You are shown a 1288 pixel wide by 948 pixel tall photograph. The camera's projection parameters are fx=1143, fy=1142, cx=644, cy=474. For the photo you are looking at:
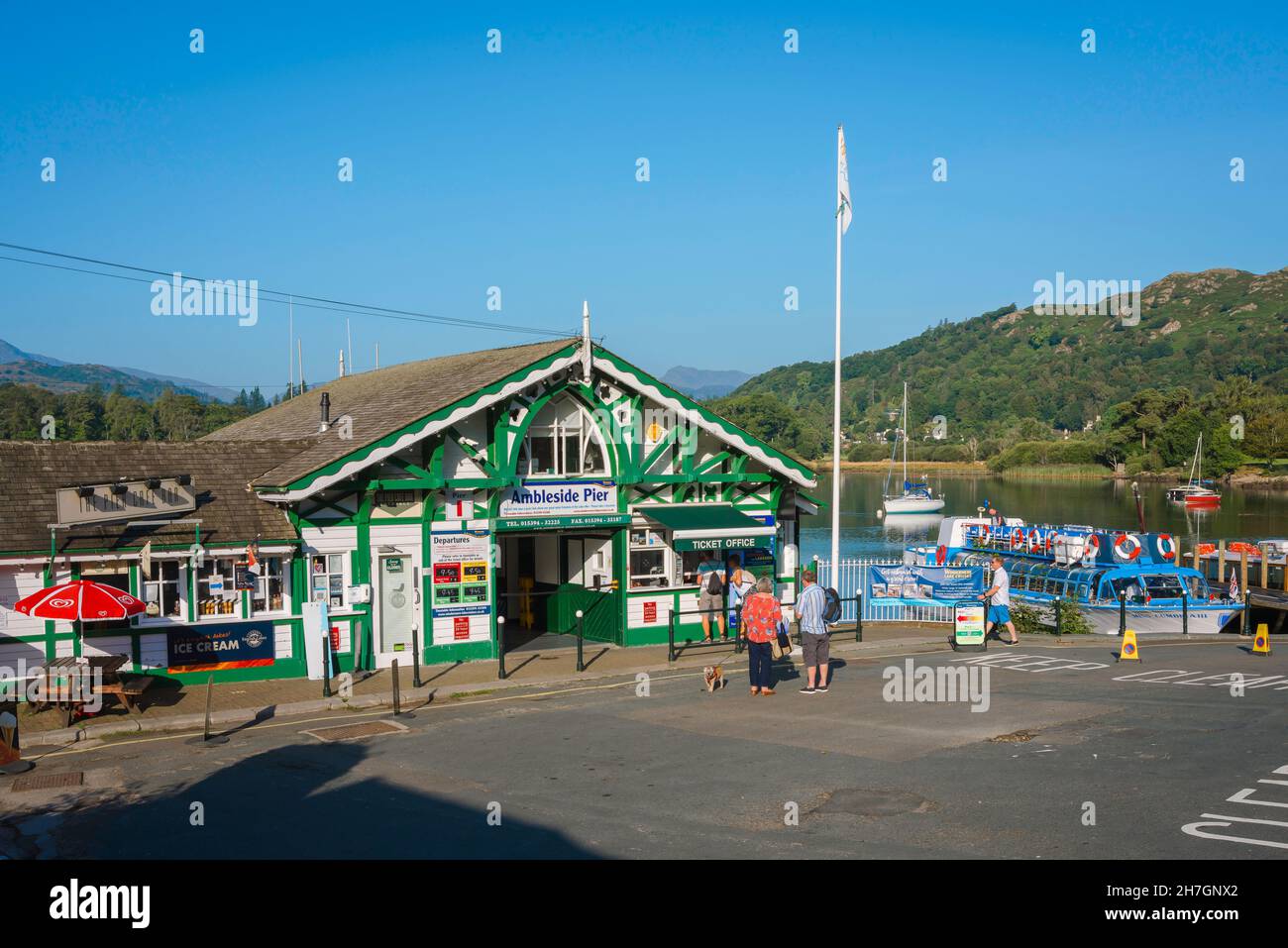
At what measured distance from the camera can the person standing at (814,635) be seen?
17672 millimetres

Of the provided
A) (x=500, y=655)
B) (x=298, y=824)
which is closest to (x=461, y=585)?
(x=500, y=655)

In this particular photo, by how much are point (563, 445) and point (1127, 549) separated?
652 inches

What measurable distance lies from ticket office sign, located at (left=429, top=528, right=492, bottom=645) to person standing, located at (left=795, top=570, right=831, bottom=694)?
6424mm

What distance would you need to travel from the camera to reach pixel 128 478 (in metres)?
18.6

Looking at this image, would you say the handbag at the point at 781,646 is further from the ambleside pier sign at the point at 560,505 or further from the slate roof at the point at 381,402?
the slate roof at the point at 381,402

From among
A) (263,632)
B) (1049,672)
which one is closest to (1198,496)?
(1049,672)

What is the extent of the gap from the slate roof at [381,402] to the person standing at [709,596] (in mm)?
5528

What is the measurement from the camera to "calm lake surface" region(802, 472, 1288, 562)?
241ft

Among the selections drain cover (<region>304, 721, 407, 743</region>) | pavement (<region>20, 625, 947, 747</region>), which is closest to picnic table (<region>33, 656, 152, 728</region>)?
pavement (<region>20, 625, 947, 747</region>)

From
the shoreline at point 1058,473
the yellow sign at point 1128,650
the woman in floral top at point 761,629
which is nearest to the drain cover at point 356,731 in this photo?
the woman in floral top at point 761,629
